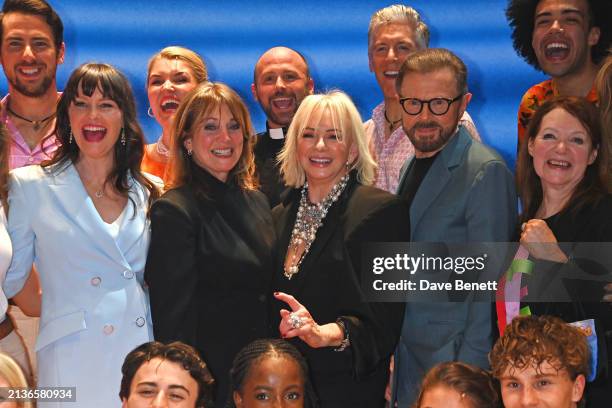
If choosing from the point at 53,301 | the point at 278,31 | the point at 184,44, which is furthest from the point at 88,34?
the point at 53,301

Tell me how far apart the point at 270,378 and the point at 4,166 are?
123 cm

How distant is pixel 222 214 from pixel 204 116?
1.28 ft

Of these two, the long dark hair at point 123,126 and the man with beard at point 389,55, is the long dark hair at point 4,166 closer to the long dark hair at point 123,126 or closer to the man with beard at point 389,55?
the long dark hair at point 123,126

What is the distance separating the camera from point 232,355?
3.65 meters

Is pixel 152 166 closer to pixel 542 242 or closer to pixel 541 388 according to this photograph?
pixel 542 242

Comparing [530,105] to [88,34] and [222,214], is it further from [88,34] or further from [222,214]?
[88,34]

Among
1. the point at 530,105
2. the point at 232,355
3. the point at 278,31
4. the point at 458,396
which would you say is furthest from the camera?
the point at 278,31

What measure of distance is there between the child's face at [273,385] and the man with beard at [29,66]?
1.71 meters

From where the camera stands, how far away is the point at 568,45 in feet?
14.9

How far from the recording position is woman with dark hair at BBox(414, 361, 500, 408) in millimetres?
3422

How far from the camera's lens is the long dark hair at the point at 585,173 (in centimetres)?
362

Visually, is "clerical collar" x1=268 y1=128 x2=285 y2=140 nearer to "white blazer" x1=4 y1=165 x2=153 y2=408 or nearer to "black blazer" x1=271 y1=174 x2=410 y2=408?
"black blazer" x1=271 y1=174 x2=410 y2=408

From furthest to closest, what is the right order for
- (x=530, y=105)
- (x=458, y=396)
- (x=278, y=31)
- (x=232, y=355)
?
(x=278, y=31) < (x=530, y=105) < (x=232, y=355) < (x=458, y=396)

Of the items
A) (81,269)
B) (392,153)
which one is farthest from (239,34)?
(81,269)
